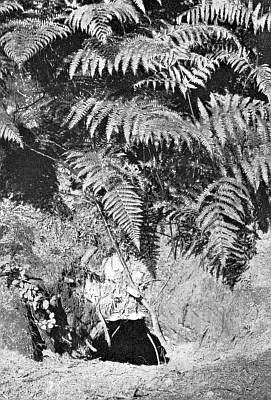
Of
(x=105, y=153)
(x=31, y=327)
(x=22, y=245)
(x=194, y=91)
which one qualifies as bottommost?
(x=31, y=327)

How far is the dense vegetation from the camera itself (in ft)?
14.4

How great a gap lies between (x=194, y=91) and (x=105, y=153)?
99 cm

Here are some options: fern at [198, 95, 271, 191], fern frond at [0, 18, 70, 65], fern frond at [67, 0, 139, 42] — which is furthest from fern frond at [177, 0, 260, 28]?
fern frond at [0, 18, 70, 65]

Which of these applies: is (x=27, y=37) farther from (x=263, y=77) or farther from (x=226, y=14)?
(x=263, y=77)

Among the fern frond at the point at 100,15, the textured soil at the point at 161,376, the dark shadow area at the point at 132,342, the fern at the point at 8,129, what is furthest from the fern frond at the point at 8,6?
the dark shadow area at the point at 132,342

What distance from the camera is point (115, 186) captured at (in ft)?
14.4

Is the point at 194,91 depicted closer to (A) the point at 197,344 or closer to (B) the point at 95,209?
(B) the point at 95,209

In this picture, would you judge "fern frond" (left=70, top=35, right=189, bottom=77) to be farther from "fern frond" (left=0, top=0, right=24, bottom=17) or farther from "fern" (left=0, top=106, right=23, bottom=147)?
"fern frond" (left=0, top=0, right=24, bottom=17)

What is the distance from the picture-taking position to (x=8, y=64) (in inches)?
189

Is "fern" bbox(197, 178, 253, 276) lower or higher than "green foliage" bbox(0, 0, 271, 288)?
lower

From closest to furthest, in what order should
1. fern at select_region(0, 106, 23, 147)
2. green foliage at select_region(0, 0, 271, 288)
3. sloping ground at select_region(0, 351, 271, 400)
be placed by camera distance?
1. sloping ground at select_region(0, 351, 271, 400)
2. fern at select_region(0, 106, 23, 147)
3. green foliage at select_region(0, 0, 271, 288)

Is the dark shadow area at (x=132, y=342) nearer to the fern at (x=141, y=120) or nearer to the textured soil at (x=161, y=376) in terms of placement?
the textured soil at (x=161, y=376)

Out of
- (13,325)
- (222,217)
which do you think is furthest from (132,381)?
(222,217)

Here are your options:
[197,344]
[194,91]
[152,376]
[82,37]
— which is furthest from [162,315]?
[82,37]
